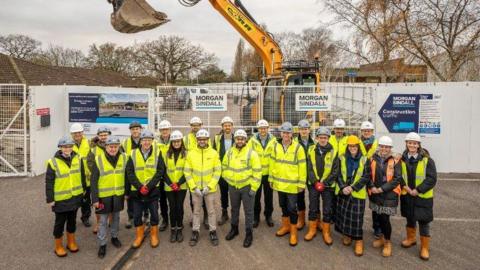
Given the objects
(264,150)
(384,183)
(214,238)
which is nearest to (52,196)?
(214,238)

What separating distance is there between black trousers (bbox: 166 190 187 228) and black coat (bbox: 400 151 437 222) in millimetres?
3488

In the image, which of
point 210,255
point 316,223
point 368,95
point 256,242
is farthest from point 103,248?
point 368,95

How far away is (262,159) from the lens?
20.1 ft

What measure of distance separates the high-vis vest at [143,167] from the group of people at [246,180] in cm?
2

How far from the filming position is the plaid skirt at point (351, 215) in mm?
5336

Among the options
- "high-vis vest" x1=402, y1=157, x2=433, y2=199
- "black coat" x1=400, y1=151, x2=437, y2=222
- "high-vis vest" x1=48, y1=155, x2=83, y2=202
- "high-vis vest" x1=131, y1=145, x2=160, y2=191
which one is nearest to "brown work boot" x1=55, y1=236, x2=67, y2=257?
"high-vis vest" x1=48, y1=155, x2=83, y2=202

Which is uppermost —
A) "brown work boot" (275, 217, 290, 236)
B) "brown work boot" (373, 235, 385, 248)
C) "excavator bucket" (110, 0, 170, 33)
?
"excavator bucket" (110, 0, 170, 33)

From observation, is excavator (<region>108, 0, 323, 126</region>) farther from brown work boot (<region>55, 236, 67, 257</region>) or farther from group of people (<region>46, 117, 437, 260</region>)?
brown work boot (<region>55, 236, 67, 257</region>)

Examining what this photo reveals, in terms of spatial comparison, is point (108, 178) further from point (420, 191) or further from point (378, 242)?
point (420, 191)

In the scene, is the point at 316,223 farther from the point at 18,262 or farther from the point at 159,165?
the point at 18,262

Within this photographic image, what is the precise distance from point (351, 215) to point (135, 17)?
6279 millimetres

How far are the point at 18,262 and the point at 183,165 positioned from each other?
2.73 metres

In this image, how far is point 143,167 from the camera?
17.9 ft

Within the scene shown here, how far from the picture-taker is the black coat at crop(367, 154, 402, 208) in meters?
5.13
